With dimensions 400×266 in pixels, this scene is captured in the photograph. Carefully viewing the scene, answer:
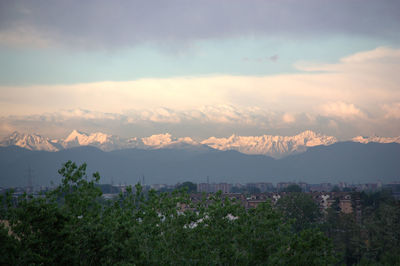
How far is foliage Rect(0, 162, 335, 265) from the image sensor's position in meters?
17.9

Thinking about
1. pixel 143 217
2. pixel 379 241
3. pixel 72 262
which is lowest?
pixel 379 241

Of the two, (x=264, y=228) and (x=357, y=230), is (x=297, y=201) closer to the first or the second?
(x=357, y=230)

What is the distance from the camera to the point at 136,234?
19.0 metres

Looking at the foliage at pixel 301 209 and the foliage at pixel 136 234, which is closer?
the foliage at pixel 136 234

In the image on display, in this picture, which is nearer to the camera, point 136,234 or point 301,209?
point 136,234

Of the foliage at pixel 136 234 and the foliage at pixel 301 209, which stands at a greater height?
the foliage at pixel 136 234

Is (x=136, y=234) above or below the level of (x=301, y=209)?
above

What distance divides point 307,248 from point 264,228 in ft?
5.96

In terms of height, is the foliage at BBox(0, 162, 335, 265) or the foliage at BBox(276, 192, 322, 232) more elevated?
the foliage at BBox(0, 162, 335, 265)

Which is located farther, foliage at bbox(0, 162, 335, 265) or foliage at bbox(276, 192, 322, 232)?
foliage at bbox(276, 192, 322, 232)

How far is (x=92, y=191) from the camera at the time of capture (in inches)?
783

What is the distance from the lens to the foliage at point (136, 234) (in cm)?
1789

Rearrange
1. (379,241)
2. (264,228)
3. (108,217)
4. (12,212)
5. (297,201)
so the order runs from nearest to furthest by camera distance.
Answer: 1. (12,212)
2. (108,217)
3. (264,228)
4. (379,241)
5. (297,201)

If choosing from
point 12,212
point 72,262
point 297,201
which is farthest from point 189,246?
point 297,201
